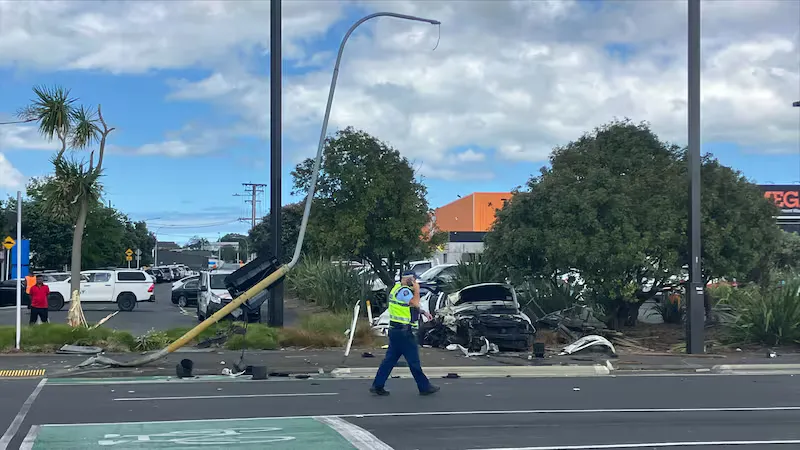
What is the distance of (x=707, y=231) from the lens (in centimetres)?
1838

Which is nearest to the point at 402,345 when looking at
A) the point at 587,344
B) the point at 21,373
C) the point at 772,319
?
the point at 587,344


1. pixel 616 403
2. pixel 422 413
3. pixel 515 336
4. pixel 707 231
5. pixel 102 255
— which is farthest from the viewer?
pixel 102 255

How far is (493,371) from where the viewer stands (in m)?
14.7

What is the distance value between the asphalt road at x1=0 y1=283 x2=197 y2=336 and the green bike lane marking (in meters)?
14.2

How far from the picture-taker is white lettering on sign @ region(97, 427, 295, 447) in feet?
26.7

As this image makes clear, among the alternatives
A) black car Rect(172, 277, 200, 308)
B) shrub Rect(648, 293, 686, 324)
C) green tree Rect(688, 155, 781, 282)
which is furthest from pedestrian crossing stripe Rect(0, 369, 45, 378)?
black car Rect(172, 277, 200, 308)

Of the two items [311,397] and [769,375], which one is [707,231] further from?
[311,397]

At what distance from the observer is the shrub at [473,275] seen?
21.5 metres

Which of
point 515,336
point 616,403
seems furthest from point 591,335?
point 616,403

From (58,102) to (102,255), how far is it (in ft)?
116

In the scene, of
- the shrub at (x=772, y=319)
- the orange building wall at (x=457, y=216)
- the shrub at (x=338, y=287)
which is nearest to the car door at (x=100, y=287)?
the shrub at (x=338, y=287)

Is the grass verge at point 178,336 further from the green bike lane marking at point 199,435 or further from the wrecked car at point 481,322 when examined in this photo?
the green bike lane marking at point 199,435

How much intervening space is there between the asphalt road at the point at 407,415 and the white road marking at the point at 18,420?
0.06m

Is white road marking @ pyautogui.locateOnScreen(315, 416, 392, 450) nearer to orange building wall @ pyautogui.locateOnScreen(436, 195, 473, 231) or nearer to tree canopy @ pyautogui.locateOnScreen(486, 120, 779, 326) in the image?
tree canopy @ pyautogui.locateOnScreen(486, 120, 779, 326)
